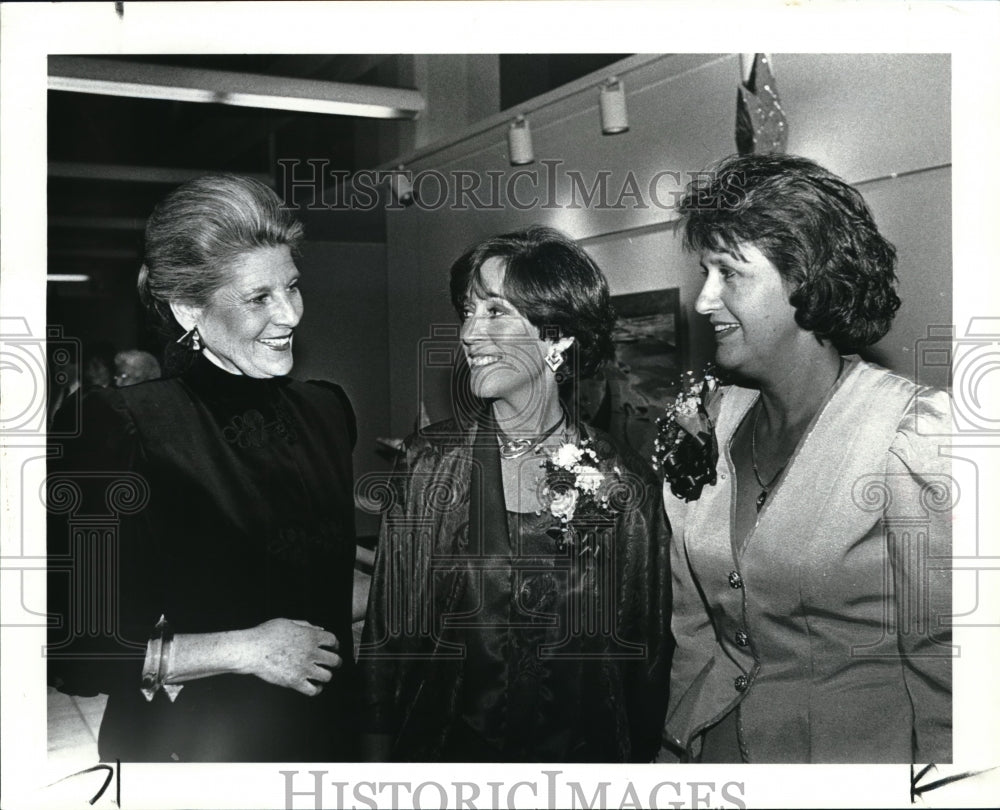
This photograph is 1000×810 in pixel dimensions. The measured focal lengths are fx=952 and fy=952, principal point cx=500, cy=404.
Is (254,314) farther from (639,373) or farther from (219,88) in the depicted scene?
(639,373)

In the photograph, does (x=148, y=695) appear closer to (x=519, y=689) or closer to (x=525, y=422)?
(x=519, y=689)

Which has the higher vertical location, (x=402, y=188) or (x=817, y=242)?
(x=402, y=188)

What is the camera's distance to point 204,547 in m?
2.30

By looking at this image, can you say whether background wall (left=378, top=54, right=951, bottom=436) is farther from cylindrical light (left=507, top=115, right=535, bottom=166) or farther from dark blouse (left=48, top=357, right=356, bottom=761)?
dark blouse (left=48, top=357, right=356, bottom=761)

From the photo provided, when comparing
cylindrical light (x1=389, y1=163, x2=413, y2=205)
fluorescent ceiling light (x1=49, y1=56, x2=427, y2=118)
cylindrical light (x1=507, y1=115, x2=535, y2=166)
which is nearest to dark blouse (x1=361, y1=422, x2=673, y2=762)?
cylindrical light (x1=389, y1=163, x2=413, y2=205)

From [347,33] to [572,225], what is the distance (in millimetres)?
718

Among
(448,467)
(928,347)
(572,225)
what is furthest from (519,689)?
(928,347)

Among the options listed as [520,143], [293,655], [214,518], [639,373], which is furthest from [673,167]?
[293,655]

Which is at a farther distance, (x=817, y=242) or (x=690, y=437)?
(x=690, y=437)

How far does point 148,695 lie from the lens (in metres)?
2.34

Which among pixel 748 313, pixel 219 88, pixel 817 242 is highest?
pixel 219 88

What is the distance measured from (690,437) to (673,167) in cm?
66

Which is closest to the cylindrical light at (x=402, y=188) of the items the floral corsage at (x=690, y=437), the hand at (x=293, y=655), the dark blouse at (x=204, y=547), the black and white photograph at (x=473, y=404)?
the black and white photograph at (x=473, y=404)

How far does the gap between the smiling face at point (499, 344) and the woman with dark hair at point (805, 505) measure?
0.39m
